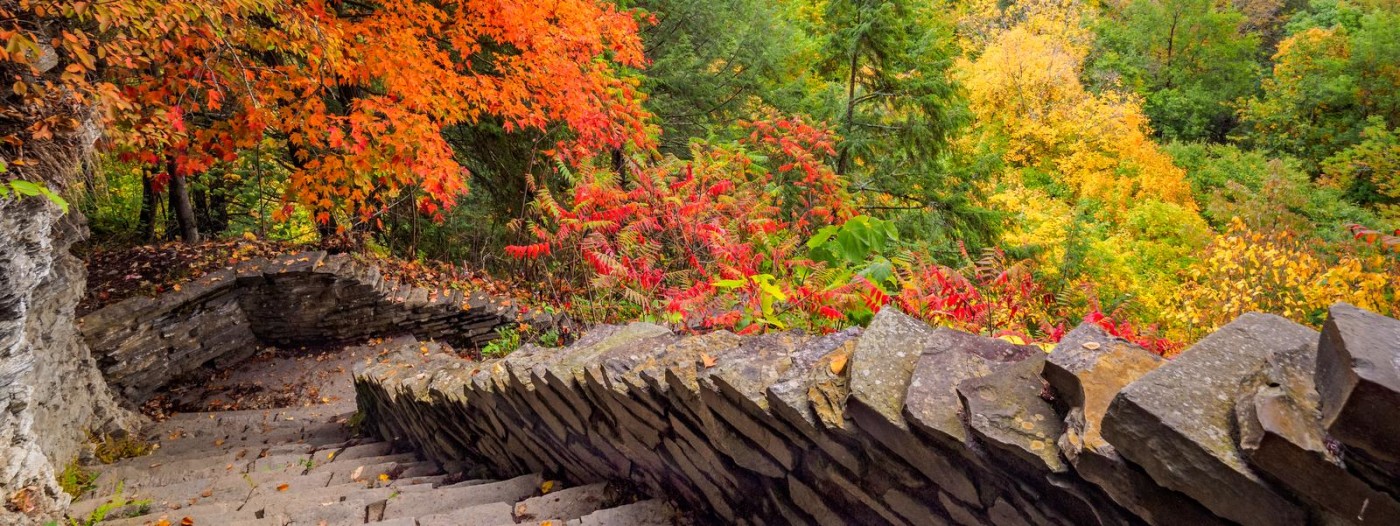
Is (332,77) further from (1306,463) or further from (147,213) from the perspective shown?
(1306,463)

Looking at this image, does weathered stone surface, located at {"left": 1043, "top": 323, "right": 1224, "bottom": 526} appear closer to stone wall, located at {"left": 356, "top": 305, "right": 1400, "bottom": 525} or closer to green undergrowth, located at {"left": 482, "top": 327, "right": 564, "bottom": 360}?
stone wall, located at {"left": 356, "top": 305, "right": 1400, "bottom": 525}

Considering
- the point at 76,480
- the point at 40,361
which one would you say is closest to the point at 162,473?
the point at 76,480

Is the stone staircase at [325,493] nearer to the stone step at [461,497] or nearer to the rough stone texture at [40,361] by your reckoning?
the stone step at [461,497]

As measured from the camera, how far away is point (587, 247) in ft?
20.7

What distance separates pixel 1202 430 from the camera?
4.25 ft

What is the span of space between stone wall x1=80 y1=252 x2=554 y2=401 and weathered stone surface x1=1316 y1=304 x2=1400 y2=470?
797 centimetres

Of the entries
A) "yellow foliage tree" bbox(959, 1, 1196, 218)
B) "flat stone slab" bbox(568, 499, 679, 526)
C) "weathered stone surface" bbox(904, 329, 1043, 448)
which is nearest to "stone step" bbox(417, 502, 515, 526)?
"flat stone slab" bbox(568, 499, 679, 526)

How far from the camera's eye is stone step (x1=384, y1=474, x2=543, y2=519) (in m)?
3.30

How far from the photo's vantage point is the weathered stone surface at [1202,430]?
49.4 inches

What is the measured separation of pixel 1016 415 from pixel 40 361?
5.97 meters

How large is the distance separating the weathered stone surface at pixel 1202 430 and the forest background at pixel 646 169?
1.74 meters

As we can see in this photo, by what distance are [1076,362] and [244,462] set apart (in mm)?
5292

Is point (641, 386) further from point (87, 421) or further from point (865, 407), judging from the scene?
point (87, 421)

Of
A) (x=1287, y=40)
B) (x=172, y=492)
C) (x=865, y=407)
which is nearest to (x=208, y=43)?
(x=172, y=492)
